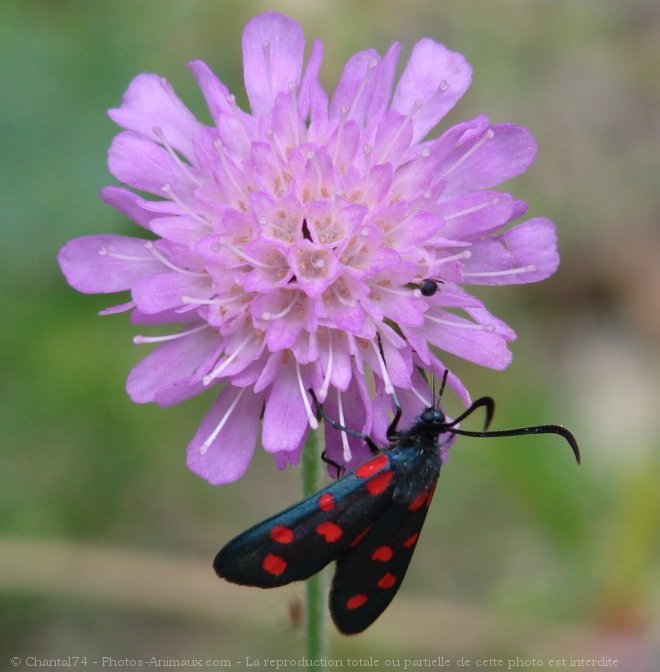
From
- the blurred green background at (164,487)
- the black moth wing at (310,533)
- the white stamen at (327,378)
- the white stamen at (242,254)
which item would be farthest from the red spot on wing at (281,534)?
the blurred green background at (164,487)

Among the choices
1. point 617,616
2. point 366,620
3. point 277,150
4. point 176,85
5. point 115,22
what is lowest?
point 617,616

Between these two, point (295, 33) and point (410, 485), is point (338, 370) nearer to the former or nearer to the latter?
point (410, 485)

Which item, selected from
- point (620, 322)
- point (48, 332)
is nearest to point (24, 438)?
point (48, 332)

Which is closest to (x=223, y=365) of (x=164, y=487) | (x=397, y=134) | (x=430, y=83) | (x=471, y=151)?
(x=397, y=134)

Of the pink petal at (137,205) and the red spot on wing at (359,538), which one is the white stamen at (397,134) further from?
the red spot on wing at (359,538)

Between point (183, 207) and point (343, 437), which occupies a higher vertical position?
point (183, 207)

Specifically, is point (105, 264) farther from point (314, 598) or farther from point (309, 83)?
point (314, 598)

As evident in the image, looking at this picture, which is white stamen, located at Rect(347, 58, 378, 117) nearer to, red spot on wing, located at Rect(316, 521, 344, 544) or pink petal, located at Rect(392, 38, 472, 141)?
pink petal, located at Rect(392, 38, 472, 141)
